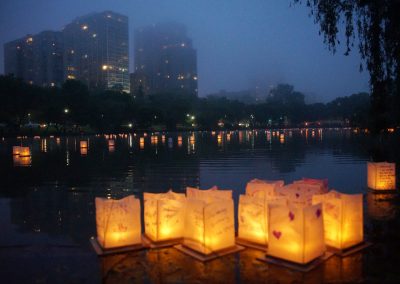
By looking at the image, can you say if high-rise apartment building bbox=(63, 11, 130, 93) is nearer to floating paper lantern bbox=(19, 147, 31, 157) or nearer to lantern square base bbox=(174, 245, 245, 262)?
floating paper lantern bbox=(19, 147, 31, 157)

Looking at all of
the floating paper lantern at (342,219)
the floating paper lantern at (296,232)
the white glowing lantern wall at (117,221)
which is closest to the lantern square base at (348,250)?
the floating paper lantern at (342,219)

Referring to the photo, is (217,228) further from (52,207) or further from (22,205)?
(22,205)

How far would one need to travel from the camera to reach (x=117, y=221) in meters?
5.37

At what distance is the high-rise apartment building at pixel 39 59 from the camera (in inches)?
5300

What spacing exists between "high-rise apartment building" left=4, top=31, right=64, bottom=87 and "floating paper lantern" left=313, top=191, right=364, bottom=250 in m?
139

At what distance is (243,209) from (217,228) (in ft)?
2.02

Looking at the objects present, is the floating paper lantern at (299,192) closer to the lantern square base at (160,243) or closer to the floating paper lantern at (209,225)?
the floating paper lantern at (209,225)

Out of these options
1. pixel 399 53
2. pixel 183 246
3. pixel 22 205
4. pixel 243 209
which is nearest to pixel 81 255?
pixel 183 246

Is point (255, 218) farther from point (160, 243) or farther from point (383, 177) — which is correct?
point (383, 177)

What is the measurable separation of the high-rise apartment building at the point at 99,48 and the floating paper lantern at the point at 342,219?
157903 mm

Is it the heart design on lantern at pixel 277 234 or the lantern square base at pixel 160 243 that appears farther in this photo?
the lantern square base at pixel 160 243

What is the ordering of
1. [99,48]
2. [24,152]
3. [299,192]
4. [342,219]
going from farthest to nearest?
[99,48] < [24,152] < [299,192] < [342,219]

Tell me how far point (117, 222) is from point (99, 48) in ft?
565

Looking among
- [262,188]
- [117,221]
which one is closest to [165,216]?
[117,221]
